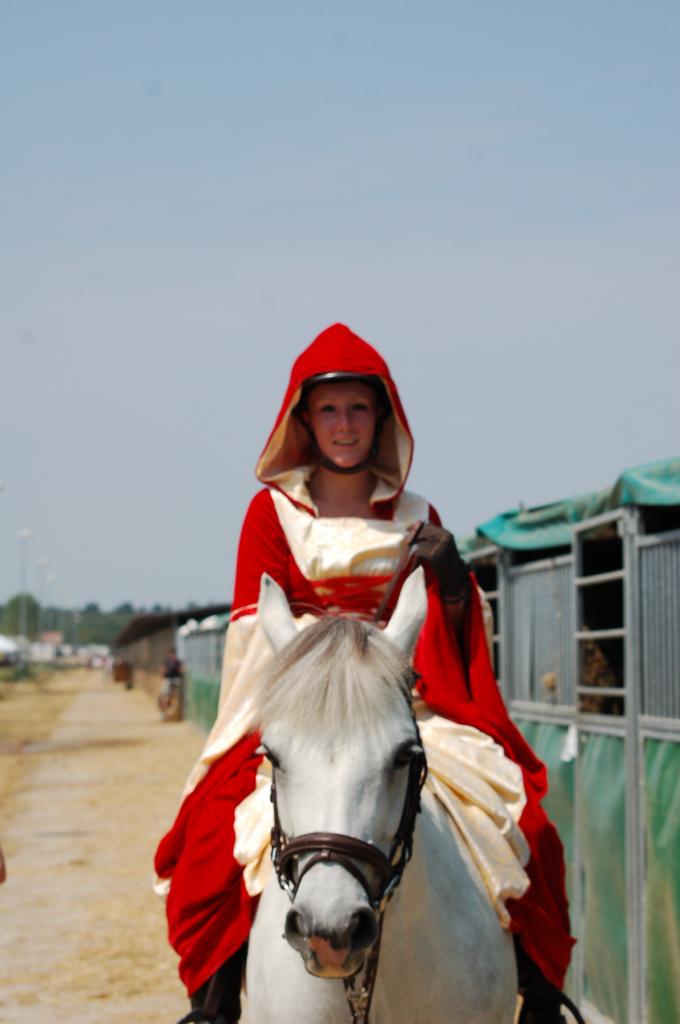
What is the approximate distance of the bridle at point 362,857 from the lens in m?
3.20

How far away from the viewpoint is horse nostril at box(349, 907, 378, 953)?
10.3 feet

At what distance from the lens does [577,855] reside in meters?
7.95

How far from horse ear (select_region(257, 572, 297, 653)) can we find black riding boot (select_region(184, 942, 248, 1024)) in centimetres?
109

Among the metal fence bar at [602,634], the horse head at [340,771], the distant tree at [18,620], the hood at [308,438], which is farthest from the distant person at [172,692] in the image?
the distant tree at [18,620]

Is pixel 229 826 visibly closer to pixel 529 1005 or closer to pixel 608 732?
pixel 529 1005

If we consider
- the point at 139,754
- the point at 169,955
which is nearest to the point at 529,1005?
the point at 169,955

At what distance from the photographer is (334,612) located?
458cm

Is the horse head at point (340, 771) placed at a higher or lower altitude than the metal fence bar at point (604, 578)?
lower

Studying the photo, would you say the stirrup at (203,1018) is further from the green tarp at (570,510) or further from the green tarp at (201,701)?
the green tarp at (201,701)

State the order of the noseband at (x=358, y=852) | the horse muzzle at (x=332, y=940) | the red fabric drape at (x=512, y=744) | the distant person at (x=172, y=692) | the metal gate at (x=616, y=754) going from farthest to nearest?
the distant person at (x=172, y=692)
the metal gate at (x=616, y=754)
the red fabric drape at (x=512, y=744)
the noseband at (x=358, y=852)
the horse muzzle at (x=332, y=940)

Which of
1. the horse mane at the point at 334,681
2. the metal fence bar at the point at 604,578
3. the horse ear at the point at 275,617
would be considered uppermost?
the metal fence bar at the point at 604,578

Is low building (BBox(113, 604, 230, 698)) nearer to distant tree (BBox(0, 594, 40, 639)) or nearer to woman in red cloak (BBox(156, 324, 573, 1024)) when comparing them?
woman in red cloak (BBox(156, 324, 573, 1024))

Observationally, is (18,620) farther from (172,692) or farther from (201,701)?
(201,701)

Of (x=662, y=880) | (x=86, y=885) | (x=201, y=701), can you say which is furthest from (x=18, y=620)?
(x=662, y=880)
